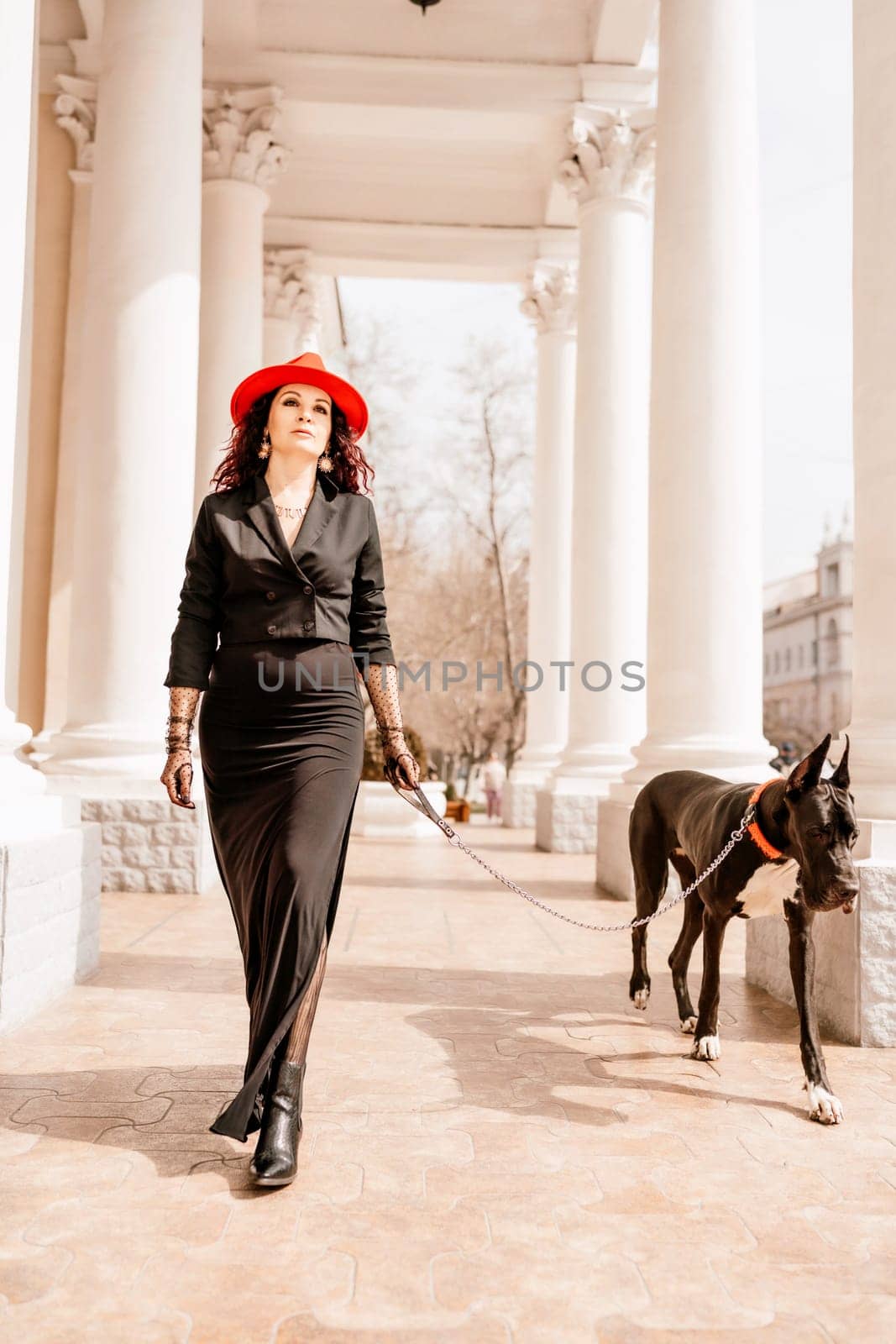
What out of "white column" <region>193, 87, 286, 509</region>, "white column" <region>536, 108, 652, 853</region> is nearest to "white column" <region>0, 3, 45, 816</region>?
"white column" <region>193, 87, 286, 509</region>

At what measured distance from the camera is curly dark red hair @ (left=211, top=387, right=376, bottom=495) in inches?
251

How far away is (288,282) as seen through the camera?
94.9 feet

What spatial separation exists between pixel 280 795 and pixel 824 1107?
3427 millimetres

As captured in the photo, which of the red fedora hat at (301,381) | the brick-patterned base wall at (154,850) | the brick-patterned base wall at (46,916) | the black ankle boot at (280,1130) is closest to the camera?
the black ankle boot at (280,1130)

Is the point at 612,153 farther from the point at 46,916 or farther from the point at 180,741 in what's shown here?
the point at 180,741

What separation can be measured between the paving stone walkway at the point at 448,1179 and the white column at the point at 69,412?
10.7 metres

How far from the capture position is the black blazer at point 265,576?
19.6 feet

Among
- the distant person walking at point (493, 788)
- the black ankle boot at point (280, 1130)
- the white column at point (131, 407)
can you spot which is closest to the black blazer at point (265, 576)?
the black ankle boot at point (280, 1130)

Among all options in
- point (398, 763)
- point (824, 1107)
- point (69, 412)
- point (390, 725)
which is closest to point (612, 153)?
point (69, 412)

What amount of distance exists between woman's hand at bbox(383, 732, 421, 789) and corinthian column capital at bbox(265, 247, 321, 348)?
974 inches

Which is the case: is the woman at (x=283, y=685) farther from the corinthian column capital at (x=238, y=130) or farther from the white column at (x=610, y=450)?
the corinthian column capital at (x=238, y=130)

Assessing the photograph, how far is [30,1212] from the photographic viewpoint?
4.77 meters

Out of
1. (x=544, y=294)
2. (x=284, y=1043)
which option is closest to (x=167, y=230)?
(x=284, y=1043)

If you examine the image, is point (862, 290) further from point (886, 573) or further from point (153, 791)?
point (153, 791)
